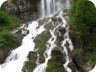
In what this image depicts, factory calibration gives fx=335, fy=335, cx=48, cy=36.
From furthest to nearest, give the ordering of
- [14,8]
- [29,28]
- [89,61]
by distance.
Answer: [14,8] < [29,28] < [89,61]

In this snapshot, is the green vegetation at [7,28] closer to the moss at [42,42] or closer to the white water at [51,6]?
the moss at [42,42]

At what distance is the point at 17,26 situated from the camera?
22.6m

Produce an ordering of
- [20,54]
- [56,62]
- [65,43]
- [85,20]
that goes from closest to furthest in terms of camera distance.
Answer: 1. [56,62]
2. [85,20]
3. [20,54]
4. [65,43]

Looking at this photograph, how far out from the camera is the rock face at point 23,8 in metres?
26.0

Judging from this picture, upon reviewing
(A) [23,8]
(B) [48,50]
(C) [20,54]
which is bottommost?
(C) [20,54]

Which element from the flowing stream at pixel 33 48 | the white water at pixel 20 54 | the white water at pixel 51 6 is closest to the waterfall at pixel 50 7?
the white water at pixel 51 6

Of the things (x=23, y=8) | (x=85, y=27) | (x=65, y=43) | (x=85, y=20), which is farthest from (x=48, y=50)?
(x=23, y=8)

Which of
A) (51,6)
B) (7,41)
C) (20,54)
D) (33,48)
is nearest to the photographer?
(20,54)

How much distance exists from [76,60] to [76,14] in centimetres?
265

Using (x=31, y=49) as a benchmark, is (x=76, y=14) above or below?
above

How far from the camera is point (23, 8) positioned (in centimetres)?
2636

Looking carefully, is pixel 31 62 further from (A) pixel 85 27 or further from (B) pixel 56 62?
(A) pixel 85 27

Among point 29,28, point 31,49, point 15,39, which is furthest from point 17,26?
point 31,49

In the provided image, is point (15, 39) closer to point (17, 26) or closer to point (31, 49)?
point (31, 49)
